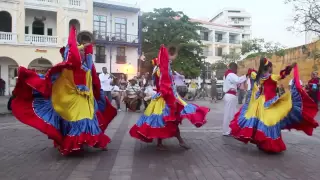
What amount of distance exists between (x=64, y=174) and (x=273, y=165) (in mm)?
2961

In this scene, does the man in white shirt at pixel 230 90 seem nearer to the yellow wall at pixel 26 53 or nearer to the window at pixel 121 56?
the yellow wall at pixel 26 53

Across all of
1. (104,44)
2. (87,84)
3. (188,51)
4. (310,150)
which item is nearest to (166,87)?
(87,84)

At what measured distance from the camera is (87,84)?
18.2 ft

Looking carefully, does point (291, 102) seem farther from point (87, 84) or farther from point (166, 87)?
point (87, 84)

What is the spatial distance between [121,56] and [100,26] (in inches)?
140

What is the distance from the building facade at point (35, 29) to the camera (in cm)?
2762

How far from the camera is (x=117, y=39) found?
113ft

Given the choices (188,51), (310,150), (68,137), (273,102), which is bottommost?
(310,150)

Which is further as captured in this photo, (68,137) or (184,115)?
(184,115)

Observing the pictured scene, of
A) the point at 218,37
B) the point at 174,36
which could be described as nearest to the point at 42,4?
the point at 174,36

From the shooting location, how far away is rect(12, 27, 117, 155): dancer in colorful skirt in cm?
512

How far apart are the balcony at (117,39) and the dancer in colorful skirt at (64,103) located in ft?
92.9

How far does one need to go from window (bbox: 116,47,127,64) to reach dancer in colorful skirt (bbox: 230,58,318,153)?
29147 mm

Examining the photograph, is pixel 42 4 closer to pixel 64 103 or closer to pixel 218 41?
pixel 64 103
